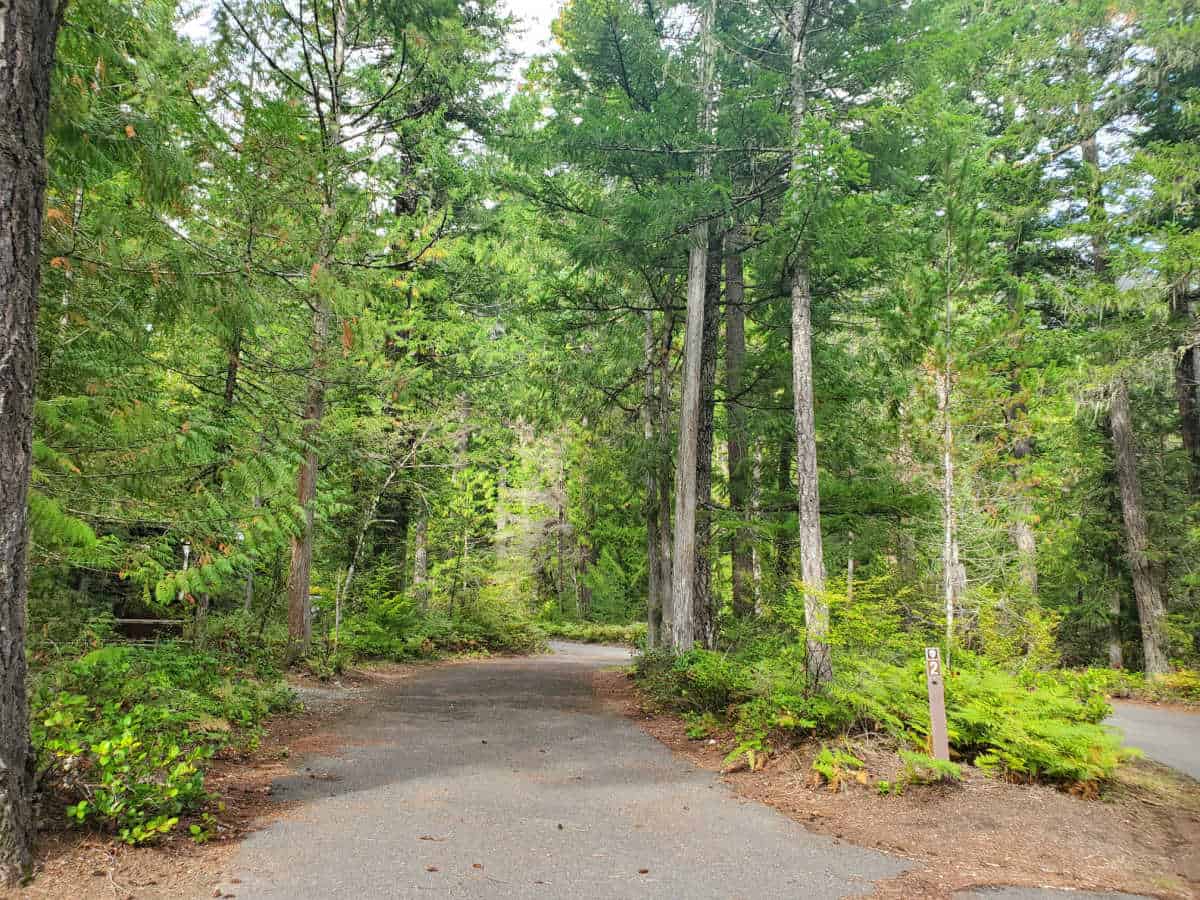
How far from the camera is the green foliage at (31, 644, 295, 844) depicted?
4105 mm

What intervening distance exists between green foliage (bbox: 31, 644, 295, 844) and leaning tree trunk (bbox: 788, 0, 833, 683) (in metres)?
6.10

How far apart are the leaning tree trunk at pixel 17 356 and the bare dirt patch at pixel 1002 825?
15.9ft

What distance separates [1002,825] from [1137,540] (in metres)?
14.1

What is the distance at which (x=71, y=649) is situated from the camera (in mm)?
7426

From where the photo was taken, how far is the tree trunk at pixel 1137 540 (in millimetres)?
15734

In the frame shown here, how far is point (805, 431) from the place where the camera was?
9727 millimetres

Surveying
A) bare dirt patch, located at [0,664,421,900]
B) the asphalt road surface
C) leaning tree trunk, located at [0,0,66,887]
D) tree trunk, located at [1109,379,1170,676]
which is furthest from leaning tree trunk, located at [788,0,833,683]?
tree trunk, located at [1109,379,1170,676]

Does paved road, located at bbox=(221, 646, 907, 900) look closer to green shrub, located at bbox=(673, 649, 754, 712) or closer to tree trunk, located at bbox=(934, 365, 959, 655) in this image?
green shrub, located at bbox=(673, 649, 754, 712)

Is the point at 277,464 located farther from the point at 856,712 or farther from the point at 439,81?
the point at 439,81

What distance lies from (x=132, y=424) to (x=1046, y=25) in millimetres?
20532

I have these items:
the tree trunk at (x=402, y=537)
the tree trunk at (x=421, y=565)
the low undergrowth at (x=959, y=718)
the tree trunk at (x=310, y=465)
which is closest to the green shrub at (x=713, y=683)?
the low undergrowth at (x=959, y=718)

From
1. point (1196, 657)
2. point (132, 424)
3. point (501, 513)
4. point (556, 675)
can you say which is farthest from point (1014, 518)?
point (501, 513)

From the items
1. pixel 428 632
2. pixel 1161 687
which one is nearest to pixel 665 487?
pixel 428 632

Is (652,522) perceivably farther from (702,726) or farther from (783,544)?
(702,726)
